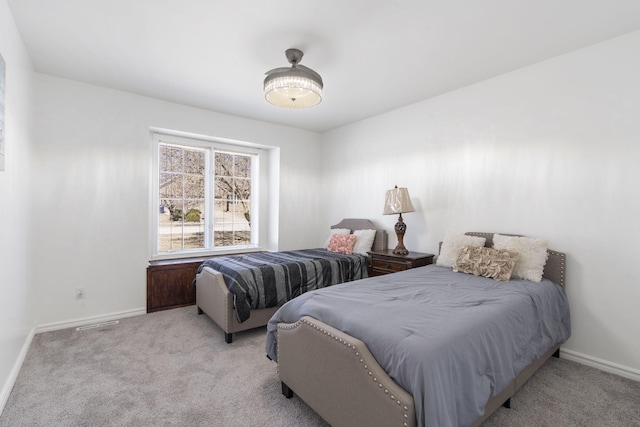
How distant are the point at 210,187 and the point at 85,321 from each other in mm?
2095

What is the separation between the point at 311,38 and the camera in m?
2.31

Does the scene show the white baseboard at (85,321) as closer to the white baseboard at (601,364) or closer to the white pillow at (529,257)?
the white pillow at (529,257)

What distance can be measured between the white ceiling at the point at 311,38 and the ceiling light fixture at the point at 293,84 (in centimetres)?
20

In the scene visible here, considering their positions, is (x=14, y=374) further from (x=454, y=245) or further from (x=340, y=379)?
(x=454, y=245)

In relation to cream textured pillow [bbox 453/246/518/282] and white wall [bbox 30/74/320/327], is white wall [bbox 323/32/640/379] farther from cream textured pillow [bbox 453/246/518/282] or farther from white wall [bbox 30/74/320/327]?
white wall [bbox 30/74/320/327]

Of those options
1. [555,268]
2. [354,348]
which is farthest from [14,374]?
[555,268]

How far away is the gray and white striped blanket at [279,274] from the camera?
2.76 metres

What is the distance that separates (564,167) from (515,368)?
1808mm

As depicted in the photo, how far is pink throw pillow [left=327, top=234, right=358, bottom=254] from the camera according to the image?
3.90m

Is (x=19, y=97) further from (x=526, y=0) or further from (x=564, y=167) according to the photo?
(x=564, y=167)

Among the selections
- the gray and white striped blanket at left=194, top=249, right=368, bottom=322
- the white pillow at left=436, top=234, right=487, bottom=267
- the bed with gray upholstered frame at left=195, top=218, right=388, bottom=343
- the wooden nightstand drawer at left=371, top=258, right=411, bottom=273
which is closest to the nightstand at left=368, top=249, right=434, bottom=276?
the wooden nightstand drawer at left=371, top=258, right=411, bottom=273

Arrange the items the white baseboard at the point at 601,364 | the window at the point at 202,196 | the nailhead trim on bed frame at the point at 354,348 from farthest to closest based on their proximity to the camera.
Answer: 1. the window at the point at 202,196
2. the white baseboard at the point at 601,364
3. the nailhead trim on bed frame at the point at 354,348

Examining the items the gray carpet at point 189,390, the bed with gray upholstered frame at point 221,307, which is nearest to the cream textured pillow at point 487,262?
the gray carpet at point 189,390

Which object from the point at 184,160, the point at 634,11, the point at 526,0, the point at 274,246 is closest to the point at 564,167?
the point at 634,11
